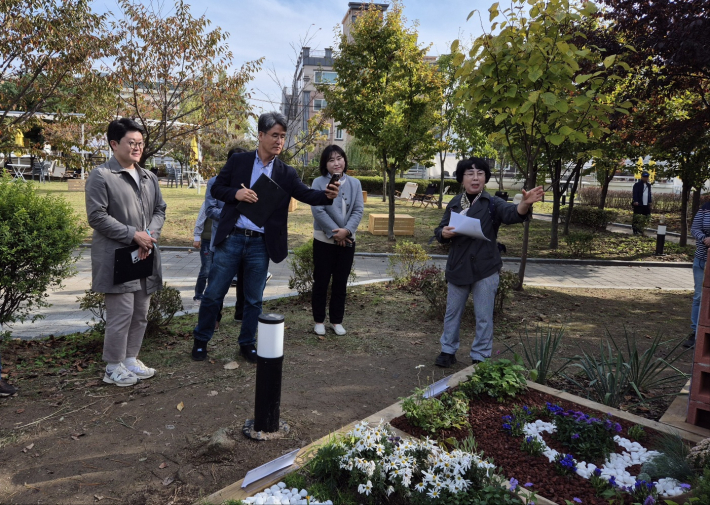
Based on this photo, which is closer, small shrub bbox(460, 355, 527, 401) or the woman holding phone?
small shrub bbox(460, 355, 527, 401)

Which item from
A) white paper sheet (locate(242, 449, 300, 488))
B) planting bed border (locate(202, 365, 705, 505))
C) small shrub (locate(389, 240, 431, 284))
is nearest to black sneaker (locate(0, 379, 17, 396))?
planting bed border (locate(202, 365, 705, 505))

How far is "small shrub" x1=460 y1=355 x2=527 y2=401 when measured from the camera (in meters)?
3.51

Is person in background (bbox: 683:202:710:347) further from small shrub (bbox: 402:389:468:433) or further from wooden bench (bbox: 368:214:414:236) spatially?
wooden bench (bbox: 368:214:414:236)

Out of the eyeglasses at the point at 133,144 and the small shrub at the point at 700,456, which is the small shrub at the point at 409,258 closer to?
the eyeglasses at the point at 133,144

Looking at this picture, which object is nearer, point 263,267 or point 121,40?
point 263,267

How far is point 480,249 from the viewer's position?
14.8 feet

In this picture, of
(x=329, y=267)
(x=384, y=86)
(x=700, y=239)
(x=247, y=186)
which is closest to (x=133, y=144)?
(x=247, y=186)

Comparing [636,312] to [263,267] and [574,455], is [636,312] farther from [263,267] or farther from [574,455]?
[263,267]

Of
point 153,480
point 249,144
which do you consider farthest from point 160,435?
point 249,144

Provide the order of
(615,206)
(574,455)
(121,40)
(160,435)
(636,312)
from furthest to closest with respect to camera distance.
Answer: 1. (615,206)
2. (121,40)
3. (636,312)
4. (160,435)
5. (574,455)

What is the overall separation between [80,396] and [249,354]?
53.9 inches

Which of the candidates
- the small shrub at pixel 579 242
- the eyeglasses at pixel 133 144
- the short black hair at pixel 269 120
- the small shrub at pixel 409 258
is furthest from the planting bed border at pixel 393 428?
the small shrub at pixel 579 242

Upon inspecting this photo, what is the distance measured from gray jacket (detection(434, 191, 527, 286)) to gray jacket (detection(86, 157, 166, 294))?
251 cm

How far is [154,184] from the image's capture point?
427 cm
